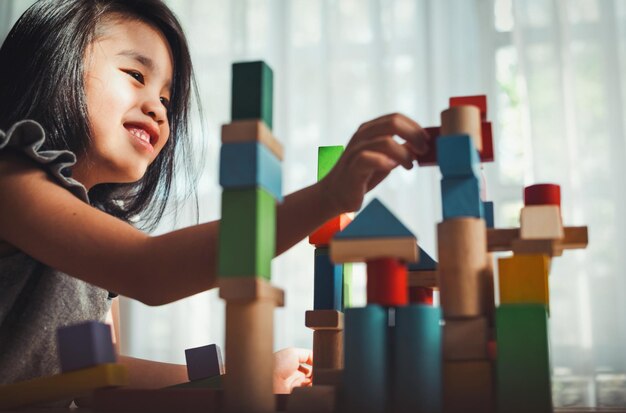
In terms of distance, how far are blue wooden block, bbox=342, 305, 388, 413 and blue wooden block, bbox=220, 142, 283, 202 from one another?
98 millimetres

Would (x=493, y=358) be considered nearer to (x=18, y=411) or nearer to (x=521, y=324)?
(x=521, y=324)

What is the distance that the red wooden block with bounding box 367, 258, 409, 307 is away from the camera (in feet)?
1.46

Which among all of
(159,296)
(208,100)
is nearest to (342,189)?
(159,296)

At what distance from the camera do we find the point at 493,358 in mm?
449

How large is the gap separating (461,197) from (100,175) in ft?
1.93

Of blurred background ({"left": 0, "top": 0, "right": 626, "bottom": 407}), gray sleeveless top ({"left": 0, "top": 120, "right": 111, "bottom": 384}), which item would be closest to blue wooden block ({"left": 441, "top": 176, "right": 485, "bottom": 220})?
gray sleeveless top ({"left": 0, "top": 120, "right": 111, "bottom": 384})

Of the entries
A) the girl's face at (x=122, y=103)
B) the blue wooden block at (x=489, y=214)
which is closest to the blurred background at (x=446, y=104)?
the girl's face at (x=122, y=103)

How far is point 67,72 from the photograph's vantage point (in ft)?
3.03

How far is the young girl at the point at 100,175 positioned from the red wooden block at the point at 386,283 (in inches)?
3.3

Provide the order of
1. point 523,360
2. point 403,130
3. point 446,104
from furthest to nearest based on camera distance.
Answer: point 446,104
point 403,130
point 523,360

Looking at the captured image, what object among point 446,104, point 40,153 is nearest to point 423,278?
point 40,153

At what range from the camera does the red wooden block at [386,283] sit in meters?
0.44

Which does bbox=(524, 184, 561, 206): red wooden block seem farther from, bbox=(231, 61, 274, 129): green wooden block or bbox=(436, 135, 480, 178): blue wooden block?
bbox=(231, 61, 274, 129): green wooden block

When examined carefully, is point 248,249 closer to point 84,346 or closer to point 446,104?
point 84,346
